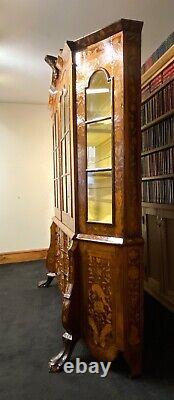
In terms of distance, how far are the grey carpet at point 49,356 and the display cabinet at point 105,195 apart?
0.11 m

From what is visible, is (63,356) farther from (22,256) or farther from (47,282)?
(22,256)

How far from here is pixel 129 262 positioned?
5.41 ft

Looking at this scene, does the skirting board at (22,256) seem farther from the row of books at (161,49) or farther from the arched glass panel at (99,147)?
the row of books at (161,49)

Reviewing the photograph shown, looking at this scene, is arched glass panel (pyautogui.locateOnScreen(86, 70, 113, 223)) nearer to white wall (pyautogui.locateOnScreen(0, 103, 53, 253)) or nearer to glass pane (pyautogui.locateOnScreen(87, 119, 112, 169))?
glass pane (pyautogui.locateOnScreen(87, 119, 112, 169))

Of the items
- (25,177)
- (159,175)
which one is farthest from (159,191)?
(25,177)

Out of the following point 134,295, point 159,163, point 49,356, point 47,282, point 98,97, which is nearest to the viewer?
point 134,295

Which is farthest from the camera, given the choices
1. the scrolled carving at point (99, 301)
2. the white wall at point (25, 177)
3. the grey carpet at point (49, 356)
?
the white wall at point (25, 177)

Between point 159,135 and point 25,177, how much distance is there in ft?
7.84

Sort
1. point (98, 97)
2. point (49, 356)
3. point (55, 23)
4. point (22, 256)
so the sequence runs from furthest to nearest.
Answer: point (22, 256) < point (55, 23) < point (49, 356) < point (98, 97)

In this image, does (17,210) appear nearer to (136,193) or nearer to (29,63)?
(29,63)

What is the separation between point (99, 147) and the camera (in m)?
1.83

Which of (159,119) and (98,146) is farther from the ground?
(159,119)

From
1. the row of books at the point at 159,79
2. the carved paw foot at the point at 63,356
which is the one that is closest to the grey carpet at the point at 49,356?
the carved paw foot at the point at 63,356

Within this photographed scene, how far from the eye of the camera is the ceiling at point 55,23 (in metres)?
2.00
